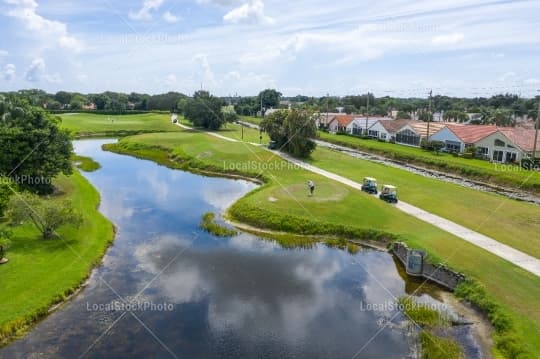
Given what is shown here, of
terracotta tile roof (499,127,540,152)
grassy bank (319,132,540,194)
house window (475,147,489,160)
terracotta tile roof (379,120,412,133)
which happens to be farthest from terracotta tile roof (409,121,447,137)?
terracotta tile roof (499,127,540,152)

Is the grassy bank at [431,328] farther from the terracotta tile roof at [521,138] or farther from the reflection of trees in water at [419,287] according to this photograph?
the terracotta tile roof at [521,138]

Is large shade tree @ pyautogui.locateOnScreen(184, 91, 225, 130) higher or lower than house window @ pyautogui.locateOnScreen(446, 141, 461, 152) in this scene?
higher

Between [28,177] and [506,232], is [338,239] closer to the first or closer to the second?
[506,232]

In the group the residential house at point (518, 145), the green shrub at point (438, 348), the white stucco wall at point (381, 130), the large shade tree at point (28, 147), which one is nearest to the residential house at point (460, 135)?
the residential house at point (518, 145)

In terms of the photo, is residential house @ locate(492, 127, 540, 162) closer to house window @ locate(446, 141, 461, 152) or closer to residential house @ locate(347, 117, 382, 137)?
house window @ locate(446, 141, 461, 152)

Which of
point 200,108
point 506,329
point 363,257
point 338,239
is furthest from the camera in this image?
point 200,108

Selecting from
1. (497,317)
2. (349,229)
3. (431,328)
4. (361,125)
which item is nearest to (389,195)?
(349,229)

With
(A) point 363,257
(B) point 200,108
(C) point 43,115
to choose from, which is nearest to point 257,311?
(A) point 363,257
